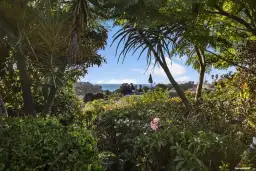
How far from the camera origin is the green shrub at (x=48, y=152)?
3.17 metres

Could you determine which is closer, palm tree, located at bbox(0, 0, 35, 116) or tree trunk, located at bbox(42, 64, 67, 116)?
palm tree, located at bbox(0, 0, 35, 116)

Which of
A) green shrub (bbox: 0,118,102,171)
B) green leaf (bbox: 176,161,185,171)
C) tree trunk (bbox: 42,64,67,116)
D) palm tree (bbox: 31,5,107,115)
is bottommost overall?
green leaf (bbox: 176,161,185,171)

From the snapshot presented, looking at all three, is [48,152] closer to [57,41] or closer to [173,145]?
[173,145]

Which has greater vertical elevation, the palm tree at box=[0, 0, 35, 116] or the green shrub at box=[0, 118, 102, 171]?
the palm tree at box=[0, 0, 35, 116]

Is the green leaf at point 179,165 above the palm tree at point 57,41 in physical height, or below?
below

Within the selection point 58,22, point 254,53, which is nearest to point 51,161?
point 58,22

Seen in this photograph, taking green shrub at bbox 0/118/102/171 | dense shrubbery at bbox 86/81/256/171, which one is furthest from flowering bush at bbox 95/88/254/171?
green shrub at bbox 0/118/102/171

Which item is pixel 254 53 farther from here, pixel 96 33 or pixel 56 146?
pixel 96 33

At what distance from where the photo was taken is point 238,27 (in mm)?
8672

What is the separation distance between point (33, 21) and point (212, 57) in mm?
6430

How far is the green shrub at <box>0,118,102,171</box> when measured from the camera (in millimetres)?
3175

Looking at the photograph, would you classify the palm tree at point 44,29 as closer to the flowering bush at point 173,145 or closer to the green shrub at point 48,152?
the flowering bush at point 173,145

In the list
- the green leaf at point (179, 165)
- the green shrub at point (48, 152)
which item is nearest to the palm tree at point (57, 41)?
the green shrub at point (48, 152)

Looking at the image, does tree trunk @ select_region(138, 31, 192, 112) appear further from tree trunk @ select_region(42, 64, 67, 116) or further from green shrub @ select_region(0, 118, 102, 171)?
green shrub @ select_region(0, 118, 102, 171)
